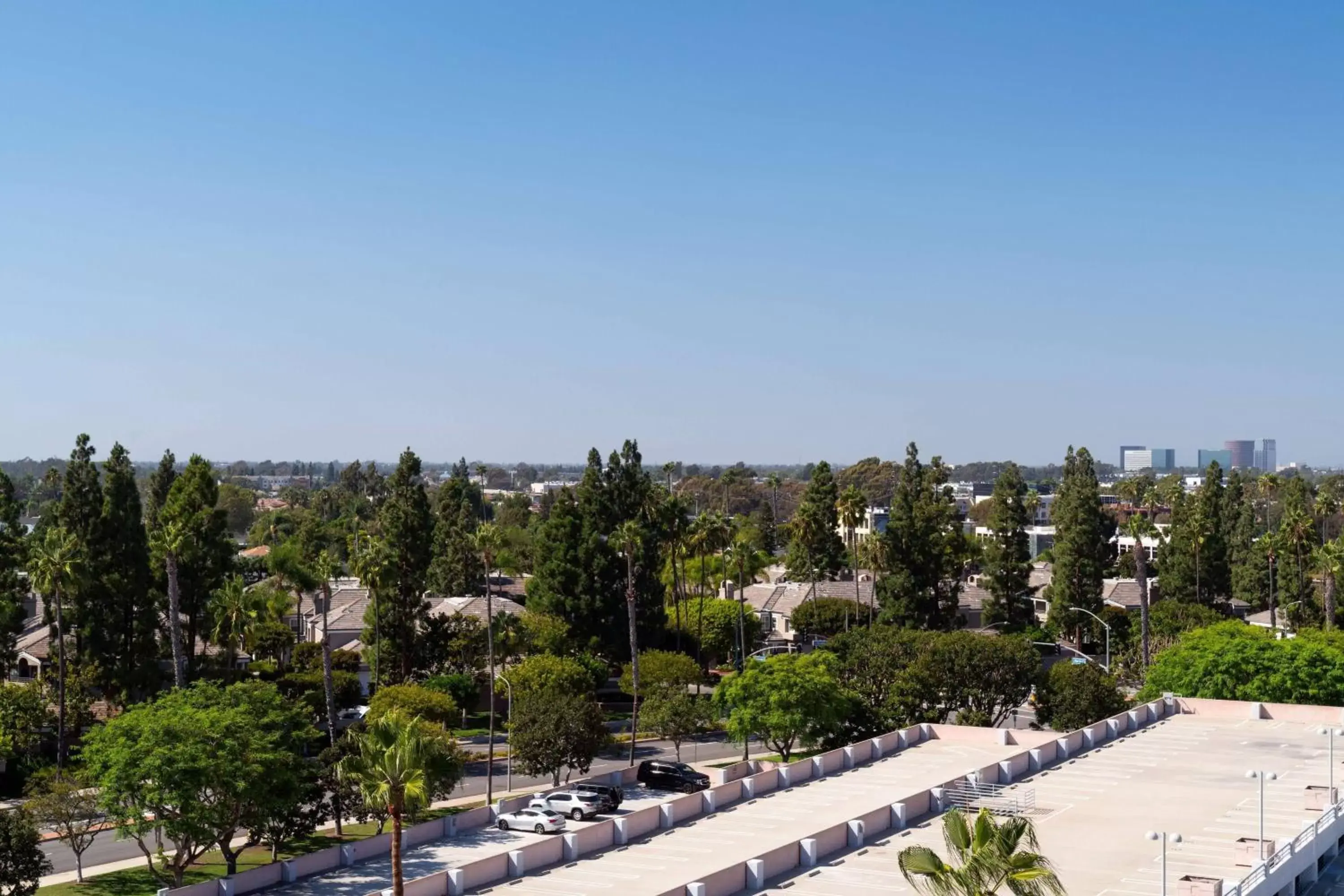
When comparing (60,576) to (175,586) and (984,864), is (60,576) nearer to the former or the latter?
(175,586)

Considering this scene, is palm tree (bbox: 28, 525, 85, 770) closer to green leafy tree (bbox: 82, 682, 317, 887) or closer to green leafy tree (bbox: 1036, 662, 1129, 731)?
green leafy tree (bbox: 82, 682, 317, 887)

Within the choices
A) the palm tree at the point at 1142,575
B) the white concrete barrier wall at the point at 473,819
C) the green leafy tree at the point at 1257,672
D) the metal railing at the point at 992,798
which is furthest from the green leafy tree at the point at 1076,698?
the white concrete barrier wall at the point at 473,819

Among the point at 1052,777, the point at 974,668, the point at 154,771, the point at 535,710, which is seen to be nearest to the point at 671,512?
the point at 974,668

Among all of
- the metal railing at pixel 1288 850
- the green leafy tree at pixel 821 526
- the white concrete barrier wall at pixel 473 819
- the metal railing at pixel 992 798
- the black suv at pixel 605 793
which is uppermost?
the green leafy tree at pixel 821 526

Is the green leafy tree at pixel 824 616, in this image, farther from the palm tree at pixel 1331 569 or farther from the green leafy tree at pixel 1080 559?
the palm tree at pixel 1331 569

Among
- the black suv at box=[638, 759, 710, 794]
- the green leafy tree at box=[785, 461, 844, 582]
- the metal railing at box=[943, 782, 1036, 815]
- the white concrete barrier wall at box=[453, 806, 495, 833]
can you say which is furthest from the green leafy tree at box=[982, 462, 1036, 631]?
the white concrete barrier wall at box=[453, 806, 495, 833]

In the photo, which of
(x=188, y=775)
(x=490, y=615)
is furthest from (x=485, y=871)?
(x=490, y=615)
